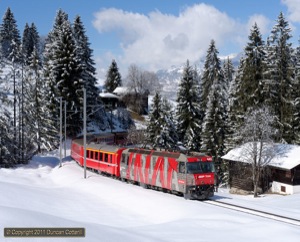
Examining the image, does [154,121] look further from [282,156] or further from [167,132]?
[282,156]

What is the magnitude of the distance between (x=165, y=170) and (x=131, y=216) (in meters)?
6.51

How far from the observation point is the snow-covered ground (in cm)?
1371

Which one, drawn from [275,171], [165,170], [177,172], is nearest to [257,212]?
[177,172]

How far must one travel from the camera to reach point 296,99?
151ft

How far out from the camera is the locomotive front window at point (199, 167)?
24172 mm

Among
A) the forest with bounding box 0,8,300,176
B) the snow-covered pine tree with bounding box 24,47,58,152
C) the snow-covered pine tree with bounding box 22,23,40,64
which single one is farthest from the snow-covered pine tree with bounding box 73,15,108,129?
the snow-covered pine tree with bounding box 22,23,40,64

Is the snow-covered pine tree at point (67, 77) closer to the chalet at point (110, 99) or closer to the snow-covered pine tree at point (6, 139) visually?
the snow-covered pine tree at point (6, 139)

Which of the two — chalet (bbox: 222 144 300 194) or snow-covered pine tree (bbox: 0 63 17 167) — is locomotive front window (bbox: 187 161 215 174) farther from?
snow-covered pine tree (bbox: 0 63 17 167)

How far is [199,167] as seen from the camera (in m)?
24.4

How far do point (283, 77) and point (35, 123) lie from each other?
33847 millimetres

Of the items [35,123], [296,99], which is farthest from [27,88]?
[296,99]

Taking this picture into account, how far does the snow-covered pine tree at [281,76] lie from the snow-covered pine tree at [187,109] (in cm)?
1289

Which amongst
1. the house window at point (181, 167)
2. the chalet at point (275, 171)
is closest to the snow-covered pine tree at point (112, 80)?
the chalet at point (275, 171)

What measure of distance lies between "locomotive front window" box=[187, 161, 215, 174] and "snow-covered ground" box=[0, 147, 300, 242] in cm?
189
